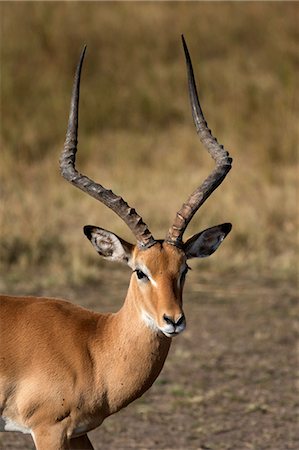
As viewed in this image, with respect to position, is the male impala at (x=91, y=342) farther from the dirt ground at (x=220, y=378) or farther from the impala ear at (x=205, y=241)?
the dirt ground at (x=220, y=378)

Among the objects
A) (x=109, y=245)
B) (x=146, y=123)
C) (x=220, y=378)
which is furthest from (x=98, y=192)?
(x=146, y=123)

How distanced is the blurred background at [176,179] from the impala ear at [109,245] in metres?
1.73

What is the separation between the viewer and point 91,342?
633cm

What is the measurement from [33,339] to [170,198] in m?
8.21

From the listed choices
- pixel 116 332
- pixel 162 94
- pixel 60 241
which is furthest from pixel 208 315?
pixel 162 94

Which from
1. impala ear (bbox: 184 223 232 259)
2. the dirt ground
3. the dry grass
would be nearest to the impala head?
impala ear (bbox: 184 223 232 259)

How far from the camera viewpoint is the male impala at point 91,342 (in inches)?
239

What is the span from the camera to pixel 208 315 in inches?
425

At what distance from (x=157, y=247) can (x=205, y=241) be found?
0.47m

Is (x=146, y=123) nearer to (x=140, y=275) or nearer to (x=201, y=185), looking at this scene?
(x=201, y=185)

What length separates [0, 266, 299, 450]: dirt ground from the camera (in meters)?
7.80

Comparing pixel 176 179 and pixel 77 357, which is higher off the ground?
pixel 176 179

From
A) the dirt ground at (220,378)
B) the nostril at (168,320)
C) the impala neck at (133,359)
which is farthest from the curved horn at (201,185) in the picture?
the dirt ground at (220,378)

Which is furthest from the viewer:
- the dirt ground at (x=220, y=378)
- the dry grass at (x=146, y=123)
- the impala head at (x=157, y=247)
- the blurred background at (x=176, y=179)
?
the dry grass at (x=146, y=123)
